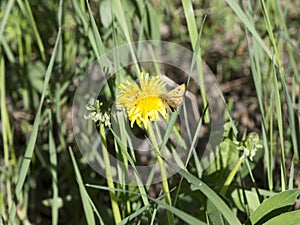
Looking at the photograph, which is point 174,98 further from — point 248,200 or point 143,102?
point 248,200

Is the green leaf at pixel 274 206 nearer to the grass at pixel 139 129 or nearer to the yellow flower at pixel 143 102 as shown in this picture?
the grass at pixel 139 129

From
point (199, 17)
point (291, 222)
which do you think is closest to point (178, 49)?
point (199, 17)

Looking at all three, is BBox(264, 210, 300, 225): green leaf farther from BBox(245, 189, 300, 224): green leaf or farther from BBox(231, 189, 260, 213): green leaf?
BBox(231, 189, 260, 213): green leaf

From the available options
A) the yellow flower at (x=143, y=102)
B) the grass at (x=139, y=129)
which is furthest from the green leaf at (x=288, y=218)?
the yellow flower at (x=143, y=102)

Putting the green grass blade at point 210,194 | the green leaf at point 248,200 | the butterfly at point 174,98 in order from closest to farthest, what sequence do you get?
the green grass blade at point 210,194 → the butterfly at point 174,98 → the green leaf at point 248,200

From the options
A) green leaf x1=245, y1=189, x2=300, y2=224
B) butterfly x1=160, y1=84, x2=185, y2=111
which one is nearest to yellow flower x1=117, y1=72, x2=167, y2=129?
butterfly x1=160, y1=84, x2=185, y2=111

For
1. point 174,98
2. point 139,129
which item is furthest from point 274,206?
point 139,129
